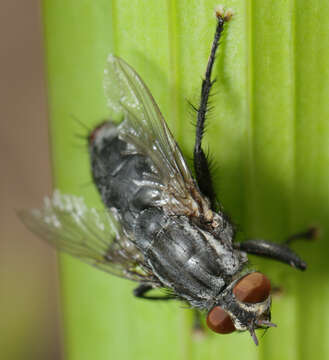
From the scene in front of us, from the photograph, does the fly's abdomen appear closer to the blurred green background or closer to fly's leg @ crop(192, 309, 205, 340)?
the blurred green background

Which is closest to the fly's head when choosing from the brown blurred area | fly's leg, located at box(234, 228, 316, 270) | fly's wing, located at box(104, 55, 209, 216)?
fly's leg, located at box(234, 228, 316, 270)

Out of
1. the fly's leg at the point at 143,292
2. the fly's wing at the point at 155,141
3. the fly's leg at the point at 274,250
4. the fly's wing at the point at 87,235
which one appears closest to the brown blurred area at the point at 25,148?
the fly's wing at the point at 87,235

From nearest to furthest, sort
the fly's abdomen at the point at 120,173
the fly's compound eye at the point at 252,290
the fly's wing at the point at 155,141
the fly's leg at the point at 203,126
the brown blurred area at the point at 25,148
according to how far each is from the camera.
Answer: the fly's leg at the point at 203,126 → the fly's compound eye at the point at 252,290 → the fly's wing at the point at 155,141 → the fly's abdomen at the point at 120,173 → the brown blurred area at the point at 25,148

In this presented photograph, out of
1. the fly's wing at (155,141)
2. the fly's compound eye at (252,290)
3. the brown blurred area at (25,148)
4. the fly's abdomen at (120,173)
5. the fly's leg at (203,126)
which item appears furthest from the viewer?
the brown blurred area at (25,148)

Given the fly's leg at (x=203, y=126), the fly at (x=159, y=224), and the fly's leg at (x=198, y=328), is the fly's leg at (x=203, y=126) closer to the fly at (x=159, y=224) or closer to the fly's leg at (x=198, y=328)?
the fly at (x=159, y=224)

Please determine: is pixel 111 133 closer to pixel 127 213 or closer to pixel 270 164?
pixel 127 213

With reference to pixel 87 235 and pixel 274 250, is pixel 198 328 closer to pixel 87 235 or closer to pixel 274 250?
pixel 274 250
